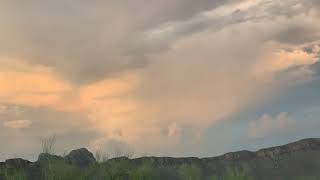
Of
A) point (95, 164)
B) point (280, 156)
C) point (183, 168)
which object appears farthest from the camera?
point (280, 156)

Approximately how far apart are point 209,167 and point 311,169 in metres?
6.51

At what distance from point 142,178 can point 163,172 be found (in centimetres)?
540

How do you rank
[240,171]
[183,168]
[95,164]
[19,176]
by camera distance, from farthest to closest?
1. [240,171]
2. [183,168]
3. [95,164]
4. [19,176]

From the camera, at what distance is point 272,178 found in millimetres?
41000

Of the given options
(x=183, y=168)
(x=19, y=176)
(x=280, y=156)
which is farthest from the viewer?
(x=280, y=156)

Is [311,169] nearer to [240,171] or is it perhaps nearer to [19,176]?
[240,171]

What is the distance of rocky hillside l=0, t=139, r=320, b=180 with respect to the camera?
38.1 m

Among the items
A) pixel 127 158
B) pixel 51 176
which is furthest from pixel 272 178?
pixel 51 176

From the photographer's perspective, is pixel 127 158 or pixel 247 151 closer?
pixel 127 158

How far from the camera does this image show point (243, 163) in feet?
139

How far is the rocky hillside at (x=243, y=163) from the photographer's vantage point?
3814 cm

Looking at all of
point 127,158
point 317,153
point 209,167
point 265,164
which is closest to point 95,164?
point 127,158

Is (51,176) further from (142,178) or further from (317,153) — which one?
(317,153)

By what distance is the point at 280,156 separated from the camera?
1708 inches
